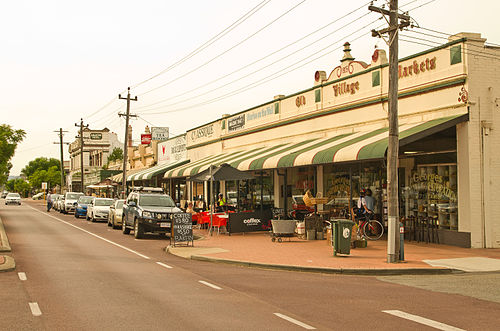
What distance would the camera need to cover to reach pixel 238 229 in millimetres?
22203

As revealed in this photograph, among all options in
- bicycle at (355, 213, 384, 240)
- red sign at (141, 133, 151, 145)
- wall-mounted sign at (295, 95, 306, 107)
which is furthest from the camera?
red sign at (141, 133, 151, 145)

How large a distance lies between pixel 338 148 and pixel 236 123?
15.3 m

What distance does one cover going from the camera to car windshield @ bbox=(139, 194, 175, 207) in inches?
892

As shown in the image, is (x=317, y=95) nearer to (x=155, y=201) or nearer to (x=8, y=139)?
(x=155, y=201)

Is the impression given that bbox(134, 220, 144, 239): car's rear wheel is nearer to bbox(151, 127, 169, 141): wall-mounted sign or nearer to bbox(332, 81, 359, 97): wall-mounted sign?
bbox(332, 81, 359, 97): wall-mounted sign

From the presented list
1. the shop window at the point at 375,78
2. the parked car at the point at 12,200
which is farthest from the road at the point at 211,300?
the parked car at the point at 12,200

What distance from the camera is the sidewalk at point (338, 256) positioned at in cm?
1291

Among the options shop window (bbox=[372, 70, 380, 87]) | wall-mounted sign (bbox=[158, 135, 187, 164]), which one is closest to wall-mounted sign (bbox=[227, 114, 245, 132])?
wall-mounted sign (bbox=[158, 135, 187, 164])

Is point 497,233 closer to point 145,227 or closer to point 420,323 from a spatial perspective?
point 420,323

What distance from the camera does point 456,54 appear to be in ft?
54.2

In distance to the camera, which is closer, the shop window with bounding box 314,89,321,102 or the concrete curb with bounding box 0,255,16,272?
the concrete curb with bounding box 0,255,16,272

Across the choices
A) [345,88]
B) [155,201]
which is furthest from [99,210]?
[345,88]

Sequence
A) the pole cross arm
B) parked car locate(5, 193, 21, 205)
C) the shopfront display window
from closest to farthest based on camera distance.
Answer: the pole cross arm, the shopfront display window, parked car locate(5, 193, 21, 205)

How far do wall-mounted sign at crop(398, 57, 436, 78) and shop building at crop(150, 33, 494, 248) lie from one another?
3cm
